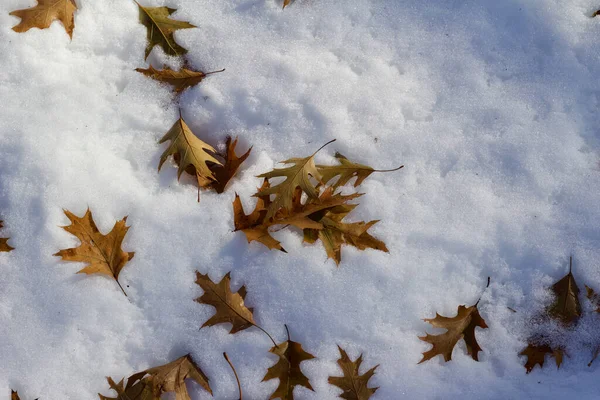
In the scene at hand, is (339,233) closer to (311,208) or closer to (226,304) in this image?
(311,208)

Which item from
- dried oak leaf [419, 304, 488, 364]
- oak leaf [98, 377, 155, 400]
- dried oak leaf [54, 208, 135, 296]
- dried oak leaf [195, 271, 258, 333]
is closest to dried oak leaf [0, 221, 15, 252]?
dried oak leaf [54, 208, 135, 296]

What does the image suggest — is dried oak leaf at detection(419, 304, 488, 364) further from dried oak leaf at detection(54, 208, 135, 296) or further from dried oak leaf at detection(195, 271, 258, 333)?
dried oak leaf at detection(54, 208, 135, 296)

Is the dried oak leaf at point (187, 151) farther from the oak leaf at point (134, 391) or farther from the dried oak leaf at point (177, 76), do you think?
the oak leaf at point (134, 391)

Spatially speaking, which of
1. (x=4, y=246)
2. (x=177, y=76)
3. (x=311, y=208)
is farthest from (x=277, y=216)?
(x=4, y=246)

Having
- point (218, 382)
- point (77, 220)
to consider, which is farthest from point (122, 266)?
point (218, 382)

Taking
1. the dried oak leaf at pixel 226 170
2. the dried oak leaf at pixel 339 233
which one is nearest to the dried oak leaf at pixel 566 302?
the dried oak leaf at pixel 339 233

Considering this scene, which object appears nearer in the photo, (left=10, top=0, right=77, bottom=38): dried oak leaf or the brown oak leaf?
the brown oak leaf
